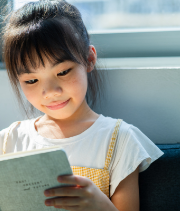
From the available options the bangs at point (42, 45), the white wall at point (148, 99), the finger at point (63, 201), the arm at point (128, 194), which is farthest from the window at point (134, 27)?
the finger at point (63, 201)

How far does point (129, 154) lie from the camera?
2.64 feet

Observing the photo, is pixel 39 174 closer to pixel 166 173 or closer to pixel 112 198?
pixel 112 198

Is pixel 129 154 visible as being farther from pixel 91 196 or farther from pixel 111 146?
pixel 91 196

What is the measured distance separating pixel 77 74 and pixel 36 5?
0.27 m

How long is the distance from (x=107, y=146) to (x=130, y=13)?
27.8 inches

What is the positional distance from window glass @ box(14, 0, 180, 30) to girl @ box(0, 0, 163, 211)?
370 mm

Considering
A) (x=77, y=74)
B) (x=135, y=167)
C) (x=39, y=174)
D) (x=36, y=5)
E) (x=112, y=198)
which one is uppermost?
(x=36, y=5)

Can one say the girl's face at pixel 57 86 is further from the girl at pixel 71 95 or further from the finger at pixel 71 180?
the finger at pixel 71 180

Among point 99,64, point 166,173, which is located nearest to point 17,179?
point 166,173

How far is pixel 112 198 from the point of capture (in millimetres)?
812

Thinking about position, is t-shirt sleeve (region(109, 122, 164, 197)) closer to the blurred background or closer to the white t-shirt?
the white t-shirt

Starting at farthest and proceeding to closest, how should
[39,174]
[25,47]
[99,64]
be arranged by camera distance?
1. [99,64]
2. [25,47]
3. [39,174]

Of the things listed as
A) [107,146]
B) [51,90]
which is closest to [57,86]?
[51,90]

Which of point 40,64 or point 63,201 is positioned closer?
point 63,201
